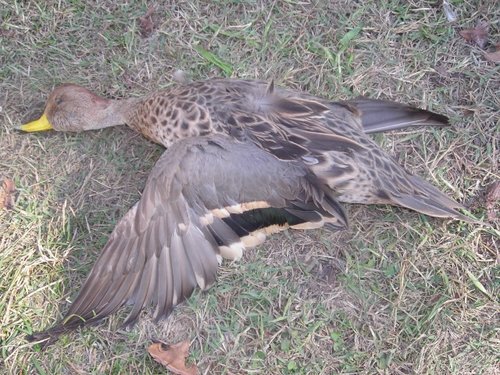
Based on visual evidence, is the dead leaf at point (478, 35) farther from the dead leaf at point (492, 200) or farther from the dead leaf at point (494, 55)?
the dead leaf at point (492, 200)

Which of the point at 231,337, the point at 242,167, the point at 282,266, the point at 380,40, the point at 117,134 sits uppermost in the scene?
the point at 380,40

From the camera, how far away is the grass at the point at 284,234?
248cm

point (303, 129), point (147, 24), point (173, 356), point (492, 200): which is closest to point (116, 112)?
point (147, 24)

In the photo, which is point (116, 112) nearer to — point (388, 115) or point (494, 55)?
point (388, 115)

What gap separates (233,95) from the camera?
2387 mm

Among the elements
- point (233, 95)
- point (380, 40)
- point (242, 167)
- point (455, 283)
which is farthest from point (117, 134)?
point (455, 283)

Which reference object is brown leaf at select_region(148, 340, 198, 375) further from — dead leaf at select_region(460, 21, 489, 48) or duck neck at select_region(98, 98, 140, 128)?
dead leaf at select_region(460, 21, 489, 48)

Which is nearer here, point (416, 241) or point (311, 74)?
point (416, 241)

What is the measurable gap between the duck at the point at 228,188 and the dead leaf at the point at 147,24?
498 millimetres

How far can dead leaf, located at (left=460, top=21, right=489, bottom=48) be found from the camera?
9.11 feet

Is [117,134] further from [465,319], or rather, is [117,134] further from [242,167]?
[465,319]

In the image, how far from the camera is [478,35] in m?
2.77

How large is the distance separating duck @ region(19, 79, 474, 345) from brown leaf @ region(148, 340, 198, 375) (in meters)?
0.13

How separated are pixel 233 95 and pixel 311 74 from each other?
0.54m
